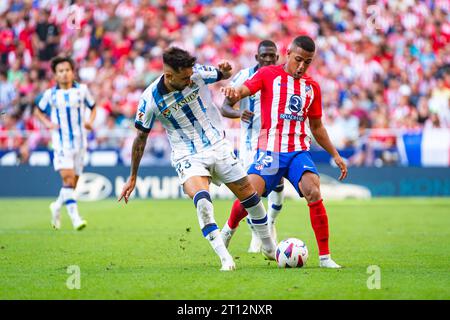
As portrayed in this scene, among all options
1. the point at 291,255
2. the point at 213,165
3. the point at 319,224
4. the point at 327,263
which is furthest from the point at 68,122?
the point at 327,263

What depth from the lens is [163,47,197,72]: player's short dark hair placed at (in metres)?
8.23

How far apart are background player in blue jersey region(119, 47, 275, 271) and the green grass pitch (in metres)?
0.68

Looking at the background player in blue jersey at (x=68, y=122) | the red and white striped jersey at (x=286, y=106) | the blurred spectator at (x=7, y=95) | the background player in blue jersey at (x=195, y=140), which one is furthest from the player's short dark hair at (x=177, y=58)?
the blurred spectator at (x=7, y=95)

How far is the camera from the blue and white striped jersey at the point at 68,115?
14586mm

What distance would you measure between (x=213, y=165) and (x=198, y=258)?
1.63 m

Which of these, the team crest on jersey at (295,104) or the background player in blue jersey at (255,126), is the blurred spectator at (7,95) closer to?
the background player in blue jersey at (255,126)

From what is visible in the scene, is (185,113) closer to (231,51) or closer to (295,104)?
(295,104)

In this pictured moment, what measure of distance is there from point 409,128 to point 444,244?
12136mm

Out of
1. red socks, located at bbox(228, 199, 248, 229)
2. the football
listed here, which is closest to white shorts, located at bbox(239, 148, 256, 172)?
red socks, located at bbox(228, 199, 248, 229)

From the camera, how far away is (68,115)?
14633 millimetres

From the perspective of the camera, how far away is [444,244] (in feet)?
38.8

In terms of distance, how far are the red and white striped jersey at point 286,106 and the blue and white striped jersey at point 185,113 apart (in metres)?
0.67

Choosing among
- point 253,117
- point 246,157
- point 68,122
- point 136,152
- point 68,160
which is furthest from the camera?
point 68,122

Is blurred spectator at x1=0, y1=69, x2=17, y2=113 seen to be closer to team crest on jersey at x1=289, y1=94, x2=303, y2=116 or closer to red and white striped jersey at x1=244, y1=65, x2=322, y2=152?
red and white striped jersey at x1=244, y1=65, x2=322, y2=152
